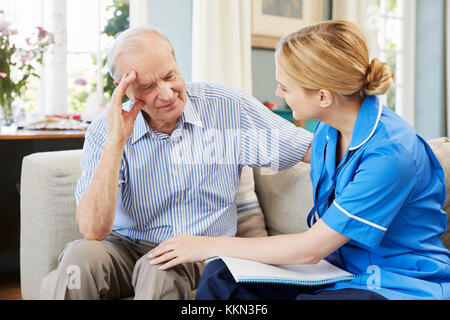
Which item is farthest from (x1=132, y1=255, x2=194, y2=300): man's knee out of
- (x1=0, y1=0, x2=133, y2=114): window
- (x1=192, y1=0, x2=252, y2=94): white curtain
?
(x1=192, y1=0, x2=252, y2=94): white curtain

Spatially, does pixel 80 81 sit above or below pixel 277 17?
below

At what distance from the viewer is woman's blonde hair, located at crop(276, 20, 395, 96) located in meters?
1.12

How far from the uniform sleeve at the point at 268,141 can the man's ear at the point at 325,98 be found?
0.42m

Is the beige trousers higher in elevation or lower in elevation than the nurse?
lower

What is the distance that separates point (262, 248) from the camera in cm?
117

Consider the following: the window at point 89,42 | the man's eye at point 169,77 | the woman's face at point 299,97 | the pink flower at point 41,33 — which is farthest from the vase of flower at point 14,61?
the woman's face at point 299,97

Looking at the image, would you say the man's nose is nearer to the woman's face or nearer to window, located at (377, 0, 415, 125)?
the woman's face

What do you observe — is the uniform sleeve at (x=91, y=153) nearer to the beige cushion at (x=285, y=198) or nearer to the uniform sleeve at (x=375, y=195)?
the beige cushion at (x=285, y=198)

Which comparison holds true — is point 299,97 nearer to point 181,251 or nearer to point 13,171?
point 181,251

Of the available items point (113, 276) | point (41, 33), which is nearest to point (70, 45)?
point (41, 33)

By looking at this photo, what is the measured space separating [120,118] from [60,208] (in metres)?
0.42

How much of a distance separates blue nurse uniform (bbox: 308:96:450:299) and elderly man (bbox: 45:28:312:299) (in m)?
0.46

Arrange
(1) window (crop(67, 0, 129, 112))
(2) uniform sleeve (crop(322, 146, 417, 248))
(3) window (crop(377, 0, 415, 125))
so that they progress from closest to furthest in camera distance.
Answer: (2) uniform sleeve (crop(322, 146, 417, 248)) < (1) window (crop(67, 0, 129, 112)) < (3) window (crop(377, 0, 415, 125))
